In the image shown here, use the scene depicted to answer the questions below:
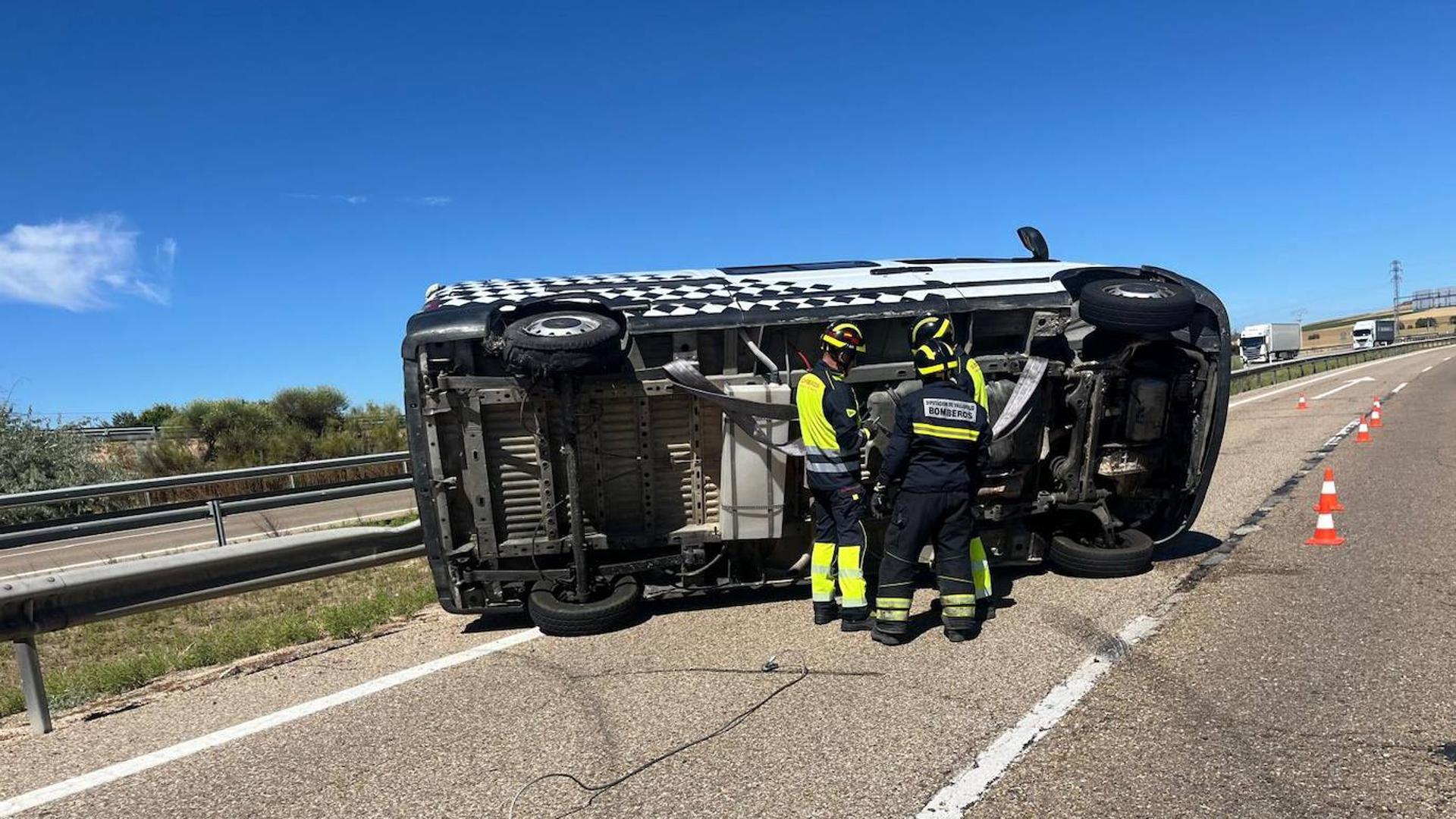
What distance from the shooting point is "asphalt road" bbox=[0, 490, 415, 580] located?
513 inches

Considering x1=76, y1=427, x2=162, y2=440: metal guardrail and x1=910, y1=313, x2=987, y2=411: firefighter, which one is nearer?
x1=910, y1=313, x2=987, y2=411: firefighter

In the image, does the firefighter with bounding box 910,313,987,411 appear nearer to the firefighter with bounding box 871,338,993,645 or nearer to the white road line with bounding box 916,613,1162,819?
the firefighter with bounding box 871,338,993,645

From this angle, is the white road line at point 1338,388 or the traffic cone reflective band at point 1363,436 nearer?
the traffic cone reflective band at point 1363,436

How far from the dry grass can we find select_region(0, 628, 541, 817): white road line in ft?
4.28

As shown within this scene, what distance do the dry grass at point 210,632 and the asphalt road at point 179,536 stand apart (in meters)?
5.22

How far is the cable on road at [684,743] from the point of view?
3.17 m

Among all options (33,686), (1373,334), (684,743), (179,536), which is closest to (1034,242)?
(684,743)

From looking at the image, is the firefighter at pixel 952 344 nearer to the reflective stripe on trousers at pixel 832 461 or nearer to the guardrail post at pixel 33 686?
the reflective stripe on trousers at pixel 832 461

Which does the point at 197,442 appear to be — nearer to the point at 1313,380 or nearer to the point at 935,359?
the point at 935,359

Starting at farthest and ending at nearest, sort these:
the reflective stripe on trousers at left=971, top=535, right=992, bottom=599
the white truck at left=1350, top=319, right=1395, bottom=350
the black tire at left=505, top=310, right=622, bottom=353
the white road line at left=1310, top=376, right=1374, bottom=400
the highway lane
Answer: the white truck at left=1350, top=319, right=1395, bottom=350, the white road line at left=1310, top=376, right=1374, bottom=400, the reflective stripe on trousers at left=971, top=535, right=992, bottom=599, the black tire at left=505, top=310, right=622, bottom=353, the highway lane

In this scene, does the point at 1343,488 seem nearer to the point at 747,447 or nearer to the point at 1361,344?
the point at 747,447

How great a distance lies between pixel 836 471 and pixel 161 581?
12.4 feet

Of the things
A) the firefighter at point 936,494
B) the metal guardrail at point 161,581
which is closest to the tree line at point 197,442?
the metal guardrail at point 161,581

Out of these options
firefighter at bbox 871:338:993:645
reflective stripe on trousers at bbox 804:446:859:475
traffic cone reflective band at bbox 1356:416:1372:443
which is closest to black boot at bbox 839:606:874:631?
firefighter at bbox 871:338:993:645
